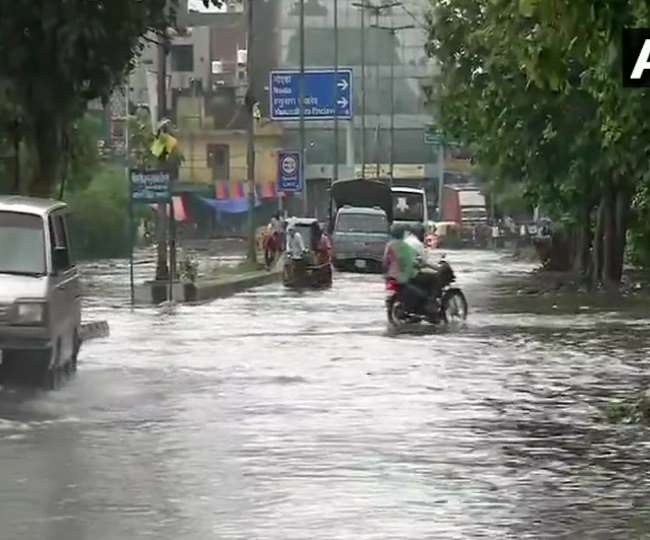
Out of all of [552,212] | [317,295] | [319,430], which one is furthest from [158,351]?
[552,212]

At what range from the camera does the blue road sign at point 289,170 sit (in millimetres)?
56750

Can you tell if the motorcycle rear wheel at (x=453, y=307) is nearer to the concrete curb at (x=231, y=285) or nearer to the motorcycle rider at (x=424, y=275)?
the motorcycle rider at (x=424, y=275)

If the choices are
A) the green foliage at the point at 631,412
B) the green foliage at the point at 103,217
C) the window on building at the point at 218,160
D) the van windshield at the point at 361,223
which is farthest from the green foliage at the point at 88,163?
the window on building at the point at 218,160

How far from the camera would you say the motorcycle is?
2822 cm

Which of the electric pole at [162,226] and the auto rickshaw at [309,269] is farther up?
the electric pole at [162,226]

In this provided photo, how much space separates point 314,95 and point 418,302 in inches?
1183

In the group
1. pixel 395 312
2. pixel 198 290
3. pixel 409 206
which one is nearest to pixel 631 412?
pixel 395 312

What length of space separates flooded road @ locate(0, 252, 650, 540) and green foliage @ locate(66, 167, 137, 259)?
124 ft

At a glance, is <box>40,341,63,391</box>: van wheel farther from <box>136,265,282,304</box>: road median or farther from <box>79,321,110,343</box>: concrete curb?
<box>136,265,282,304</box>: road median

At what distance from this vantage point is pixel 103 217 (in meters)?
65.2

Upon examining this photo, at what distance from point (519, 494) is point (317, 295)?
2940cm

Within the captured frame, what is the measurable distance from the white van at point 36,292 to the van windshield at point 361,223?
42.7 meters

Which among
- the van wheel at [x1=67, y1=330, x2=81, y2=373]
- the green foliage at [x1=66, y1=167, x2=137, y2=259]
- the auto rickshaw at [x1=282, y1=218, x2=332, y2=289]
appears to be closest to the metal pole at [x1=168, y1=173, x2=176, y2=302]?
the auto rickshaw at [x1=282, y1=218, x2=332, y2=289]

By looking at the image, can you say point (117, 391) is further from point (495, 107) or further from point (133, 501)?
point (495, 107)
